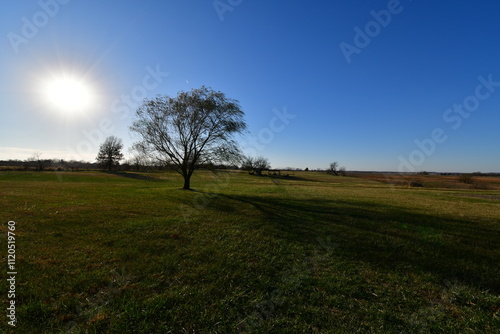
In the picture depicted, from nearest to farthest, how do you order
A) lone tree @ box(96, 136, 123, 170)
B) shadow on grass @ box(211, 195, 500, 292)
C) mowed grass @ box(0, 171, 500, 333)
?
mowed grass @ box(0, 171, 500, 333)
shadow on grass @ box(211, 195, 500, 292)
lone tree @ box(96, 136, 123, 170)

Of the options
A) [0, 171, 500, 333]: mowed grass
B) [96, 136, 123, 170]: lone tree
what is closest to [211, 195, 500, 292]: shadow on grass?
[0, 171, 500, 333]: mowed grass

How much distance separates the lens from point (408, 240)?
806cm

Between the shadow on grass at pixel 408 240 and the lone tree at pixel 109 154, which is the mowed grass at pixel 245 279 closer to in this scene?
the shadow on grass at pixel 408 240

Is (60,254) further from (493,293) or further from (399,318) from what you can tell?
(493,293)

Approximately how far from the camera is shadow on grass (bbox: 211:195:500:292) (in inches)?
223

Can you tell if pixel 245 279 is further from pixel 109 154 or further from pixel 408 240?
pixel 109 154

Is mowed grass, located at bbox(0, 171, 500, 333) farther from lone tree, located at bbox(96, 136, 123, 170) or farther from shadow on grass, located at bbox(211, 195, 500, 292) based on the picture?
lone tree, located at bbox(96, 136, 123, 170)

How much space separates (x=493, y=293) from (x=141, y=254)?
28.7 ft

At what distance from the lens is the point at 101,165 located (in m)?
76.2

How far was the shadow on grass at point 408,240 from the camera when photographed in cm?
566

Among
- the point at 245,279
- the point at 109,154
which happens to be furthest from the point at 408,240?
the point at 109,154

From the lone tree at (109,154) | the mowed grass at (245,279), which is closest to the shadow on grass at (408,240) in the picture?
the mowed grass at (245,279)

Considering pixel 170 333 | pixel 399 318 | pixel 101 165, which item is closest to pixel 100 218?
pixel 170 333

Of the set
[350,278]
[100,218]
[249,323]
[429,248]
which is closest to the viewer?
[249,323]
